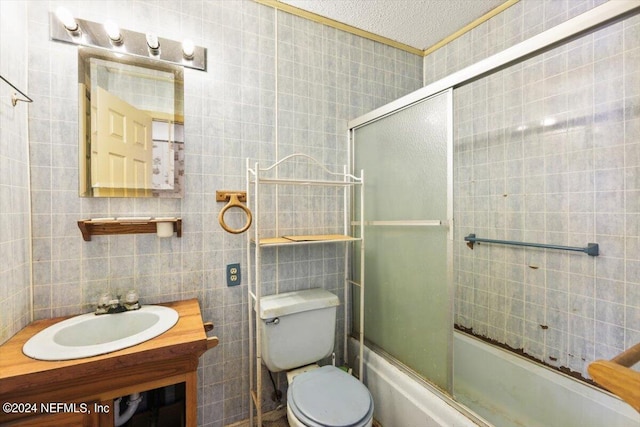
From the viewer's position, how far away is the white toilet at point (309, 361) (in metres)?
1.14

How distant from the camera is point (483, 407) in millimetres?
1661

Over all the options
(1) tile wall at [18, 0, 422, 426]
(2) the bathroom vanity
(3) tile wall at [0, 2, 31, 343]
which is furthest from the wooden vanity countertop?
(1) tile wall at [18, 0, 422, 426]

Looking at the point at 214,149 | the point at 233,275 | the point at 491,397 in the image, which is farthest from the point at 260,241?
the point at 491,397

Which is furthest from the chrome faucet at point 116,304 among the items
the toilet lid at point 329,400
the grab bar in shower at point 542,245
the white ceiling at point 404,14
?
the grab bar in shower at point 542,245

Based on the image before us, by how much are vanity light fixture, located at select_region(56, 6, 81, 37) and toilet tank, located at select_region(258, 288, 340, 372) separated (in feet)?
5.00

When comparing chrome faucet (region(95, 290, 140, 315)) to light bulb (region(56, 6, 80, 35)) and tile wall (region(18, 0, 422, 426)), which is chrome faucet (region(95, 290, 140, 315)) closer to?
tile wall (region(18, 0, 422, 426))

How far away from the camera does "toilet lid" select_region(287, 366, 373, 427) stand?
1.11 meters

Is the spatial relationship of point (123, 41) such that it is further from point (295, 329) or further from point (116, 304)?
point (295, 329)

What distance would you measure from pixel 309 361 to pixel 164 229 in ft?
3.34

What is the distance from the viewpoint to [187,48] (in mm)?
1430

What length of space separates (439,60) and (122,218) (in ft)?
7.66

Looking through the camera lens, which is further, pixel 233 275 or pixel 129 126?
pixel 233 275

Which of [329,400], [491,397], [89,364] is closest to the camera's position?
[89,364]

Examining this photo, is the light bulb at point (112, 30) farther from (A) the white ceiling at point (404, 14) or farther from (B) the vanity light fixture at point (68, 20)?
(A) the white ceiling at point (404, 14)
